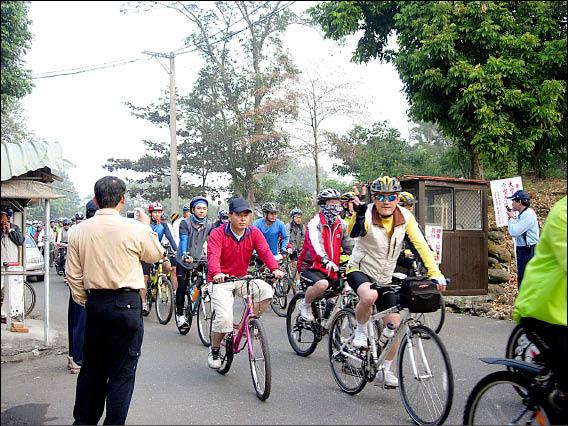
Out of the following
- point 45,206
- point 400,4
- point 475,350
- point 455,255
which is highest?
point 400,4

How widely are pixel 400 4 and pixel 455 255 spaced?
735 centimetres

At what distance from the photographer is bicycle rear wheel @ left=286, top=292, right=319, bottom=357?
285 inches

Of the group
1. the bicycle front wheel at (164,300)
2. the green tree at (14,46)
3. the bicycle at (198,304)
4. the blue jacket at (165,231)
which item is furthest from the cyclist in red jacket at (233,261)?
the green tree at (14,46)

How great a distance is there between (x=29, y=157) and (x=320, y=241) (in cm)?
329

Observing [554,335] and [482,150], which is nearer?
[554,335]

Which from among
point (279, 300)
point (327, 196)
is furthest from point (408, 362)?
point (279, 300)

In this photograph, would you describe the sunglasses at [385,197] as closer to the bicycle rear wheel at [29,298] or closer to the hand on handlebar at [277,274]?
the hand on handlebar at [277,274]

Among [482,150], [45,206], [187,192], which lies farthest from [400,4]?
[187,192]

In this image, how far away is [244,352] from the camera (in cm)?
744

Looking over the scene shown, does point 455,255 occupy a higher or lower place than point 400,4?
lower

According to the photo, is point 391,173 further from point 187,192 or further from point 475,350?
point 475,350

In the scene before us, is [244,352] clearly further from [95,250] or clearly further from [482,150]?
[482,150]

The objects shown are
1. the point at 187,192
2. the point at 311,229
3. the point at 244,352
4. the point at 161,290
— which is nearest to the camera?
the point at 311,229

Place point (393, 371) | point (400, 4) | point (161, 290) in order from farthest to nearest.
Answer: point (400, 4) < point (161, 290) < point (393, 371)
